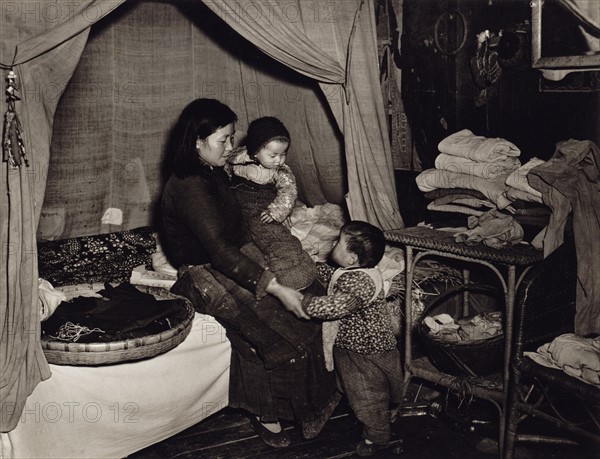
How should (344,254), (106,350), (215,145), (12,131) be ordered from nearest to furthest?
(12,131) → (106,350) → (344,254) → (215,145)

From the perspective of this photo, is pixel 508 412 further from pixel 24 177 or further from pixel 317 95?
pixel 317 95

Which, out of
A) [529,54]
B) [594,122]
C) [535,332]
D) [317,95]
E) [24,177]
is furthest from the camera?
[317,95]

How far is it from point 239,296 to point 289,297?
28cm

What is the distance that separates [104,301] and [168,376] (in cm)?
44

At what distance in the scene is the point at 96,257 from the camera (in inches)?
163

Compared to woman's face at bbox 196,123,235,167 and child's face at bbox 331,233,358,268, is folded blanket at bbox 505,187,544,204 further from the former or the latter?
woman's face at bbox 196,123,235,167

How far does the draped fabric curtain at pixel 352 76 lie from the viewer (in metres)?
3.69

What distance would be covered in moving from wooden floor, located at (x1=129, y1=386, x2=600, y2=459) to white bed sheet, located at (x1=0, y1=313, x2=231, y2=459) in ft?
0.43

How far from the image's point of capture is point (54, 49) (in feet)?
9.14

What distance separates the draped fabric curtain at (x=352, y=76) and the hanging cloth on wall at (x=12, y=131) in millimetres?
1380

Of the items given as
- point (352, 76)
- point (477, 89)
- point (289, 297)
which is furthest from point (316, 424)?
point (477, 89)

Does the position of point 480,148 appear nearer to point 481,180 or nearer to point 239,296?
point 481,180

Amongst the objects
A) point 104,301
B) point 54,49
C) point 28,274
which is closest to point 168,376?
point 104,301

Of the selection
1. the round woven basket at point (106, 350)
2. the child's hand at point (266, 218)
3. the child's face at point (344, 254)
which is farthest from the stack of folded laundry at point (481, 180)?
the round woven basket at point (106, 350)
